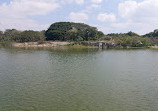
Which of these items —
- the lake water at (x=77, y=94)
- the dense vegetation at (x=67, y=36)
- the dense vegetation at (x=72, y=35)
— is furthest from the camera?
the dense vegetation at (x=72, y=35)

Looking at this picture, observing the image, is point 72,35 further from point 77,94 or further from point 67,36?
point 77,94

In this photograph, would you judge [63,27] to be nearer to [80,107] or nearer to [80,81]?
[80,81]

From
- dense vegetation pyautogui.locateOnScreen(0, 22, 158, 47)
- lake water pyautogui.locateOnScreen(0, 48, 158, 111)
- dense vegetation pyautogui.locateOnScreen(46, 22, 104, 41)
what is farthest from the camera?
dense vegetation pyautogui.locateOnScreen(46, 22, 104, 41)

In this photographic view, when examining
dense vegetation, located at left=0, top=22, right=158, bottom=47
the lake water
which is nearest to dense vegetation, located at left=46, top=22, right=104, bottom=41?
dense vegetation, located at left=0, top=22, right=158, bottom=47

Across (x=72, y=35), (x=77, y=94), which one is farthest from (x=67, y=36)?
(x=77, y=94)

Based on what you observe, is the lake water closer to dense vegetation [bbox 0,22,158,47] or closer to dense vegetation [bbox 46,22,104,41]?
dense vegetation [bbox 0,22,158,47]

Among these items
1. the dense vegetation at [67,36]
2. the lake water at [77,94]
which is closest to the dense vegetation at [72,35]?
the dense vegetation at [67,36]

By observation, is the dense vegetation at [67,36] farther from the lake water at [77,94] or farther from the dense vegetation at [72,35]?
the lake water at [77,94]

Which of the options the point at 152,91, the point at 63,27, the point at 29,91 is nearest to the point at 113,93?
the point at 152,91

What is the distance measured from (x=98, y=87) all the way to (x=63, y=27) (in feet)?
436

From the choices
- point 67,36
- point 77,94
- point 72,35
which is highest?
point 72,35

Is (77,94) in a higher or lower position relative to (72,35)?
lower

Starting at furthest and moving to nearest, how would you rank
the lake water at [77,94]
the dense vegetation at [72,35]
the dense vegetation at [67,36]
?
the dense vegetation at [72,35] → the dense vegetation at [67,36] → the lake water at [77,94]

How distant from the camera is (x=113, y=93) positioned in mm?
20750
